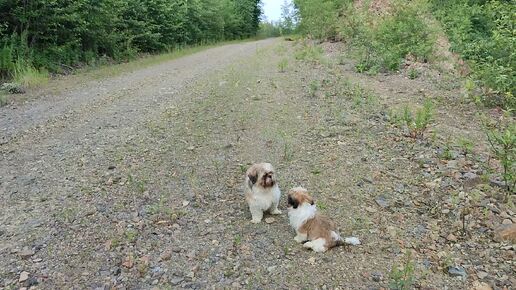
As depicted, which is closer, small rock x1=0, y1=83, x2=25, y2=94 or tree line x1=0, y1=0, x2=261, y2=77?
small rock x1=0, y1=83, x2=25, y2=94

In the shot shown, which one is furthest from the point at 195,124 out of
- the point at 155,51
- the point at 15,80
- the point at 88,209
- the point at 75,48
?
the point at 155,51

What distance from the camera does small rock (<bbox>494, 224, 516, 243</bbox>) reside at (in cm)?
334

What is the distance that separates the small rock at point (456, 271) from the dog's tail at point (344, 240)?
670mm

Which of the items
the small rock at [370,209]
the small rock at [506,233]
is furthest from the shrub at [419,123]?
the small rock at [506,233]

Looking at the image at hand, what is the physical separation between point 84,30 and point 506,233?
37.9 feet

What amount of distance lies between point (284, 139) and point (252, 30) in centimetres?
3673

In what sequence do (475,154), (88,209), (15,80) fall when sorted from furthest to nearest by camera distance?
(15,80), (475,154), (88,209)

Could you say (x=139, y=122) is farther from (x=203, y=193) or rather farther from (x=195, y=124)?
(x=203, y=193)

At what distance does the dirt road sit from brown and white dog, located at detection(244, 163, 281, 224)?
0.14 meters

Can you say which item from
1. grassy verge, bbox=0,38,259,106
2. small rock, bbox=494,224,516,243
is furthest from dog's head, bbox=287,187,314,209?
grassy verge, bbox=0,38,259,106

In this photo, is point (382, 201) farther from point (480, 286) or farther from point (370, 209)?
point (480, 286)

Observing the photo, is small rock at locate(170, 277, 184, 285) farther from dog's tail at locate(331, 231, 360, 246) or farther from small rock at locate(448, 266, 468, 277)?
small rock at locate(448, 266, 468, 277)

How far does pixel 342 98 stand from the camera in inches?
287

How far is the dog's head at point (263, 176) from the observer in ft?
11.4
